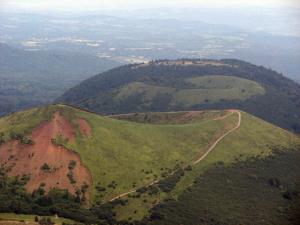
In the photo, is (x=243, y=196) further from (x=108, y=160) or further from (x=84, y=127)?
(x=84, y=127)

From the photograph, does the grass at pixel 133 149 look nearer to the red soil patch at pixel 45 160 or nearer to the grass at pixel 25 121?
the red soil patch at pixel 45 160

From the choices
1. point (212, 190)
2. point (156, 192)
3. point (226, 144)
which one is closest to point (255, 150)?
point (226, 144)

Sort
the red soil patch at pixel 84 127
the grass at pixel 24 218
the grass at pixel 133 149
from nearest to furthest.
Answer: the grass at pixel 24 218
the grass at pixel 133 149
the red soil patch at pixel 84 127

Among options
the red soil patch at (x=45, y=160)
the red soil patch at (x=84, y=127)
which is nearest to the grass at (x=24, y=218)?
the red soil patch at (x=45, y=160)

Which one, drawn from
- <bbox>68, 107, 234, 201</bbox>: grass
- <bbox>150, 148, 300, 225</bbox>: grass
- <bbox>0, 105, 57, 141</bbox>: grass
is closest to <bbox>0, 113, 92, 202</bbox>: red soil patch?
<bbox>0, 105, 57, 141</bbox>: grass

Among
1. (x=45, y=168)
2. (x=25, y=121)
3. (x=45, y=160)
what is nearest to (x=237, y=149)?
(x=45, y=160)

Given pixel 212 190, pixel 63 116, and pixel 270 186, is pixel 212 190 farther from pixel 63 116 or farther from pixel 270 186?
pixel 63 116
